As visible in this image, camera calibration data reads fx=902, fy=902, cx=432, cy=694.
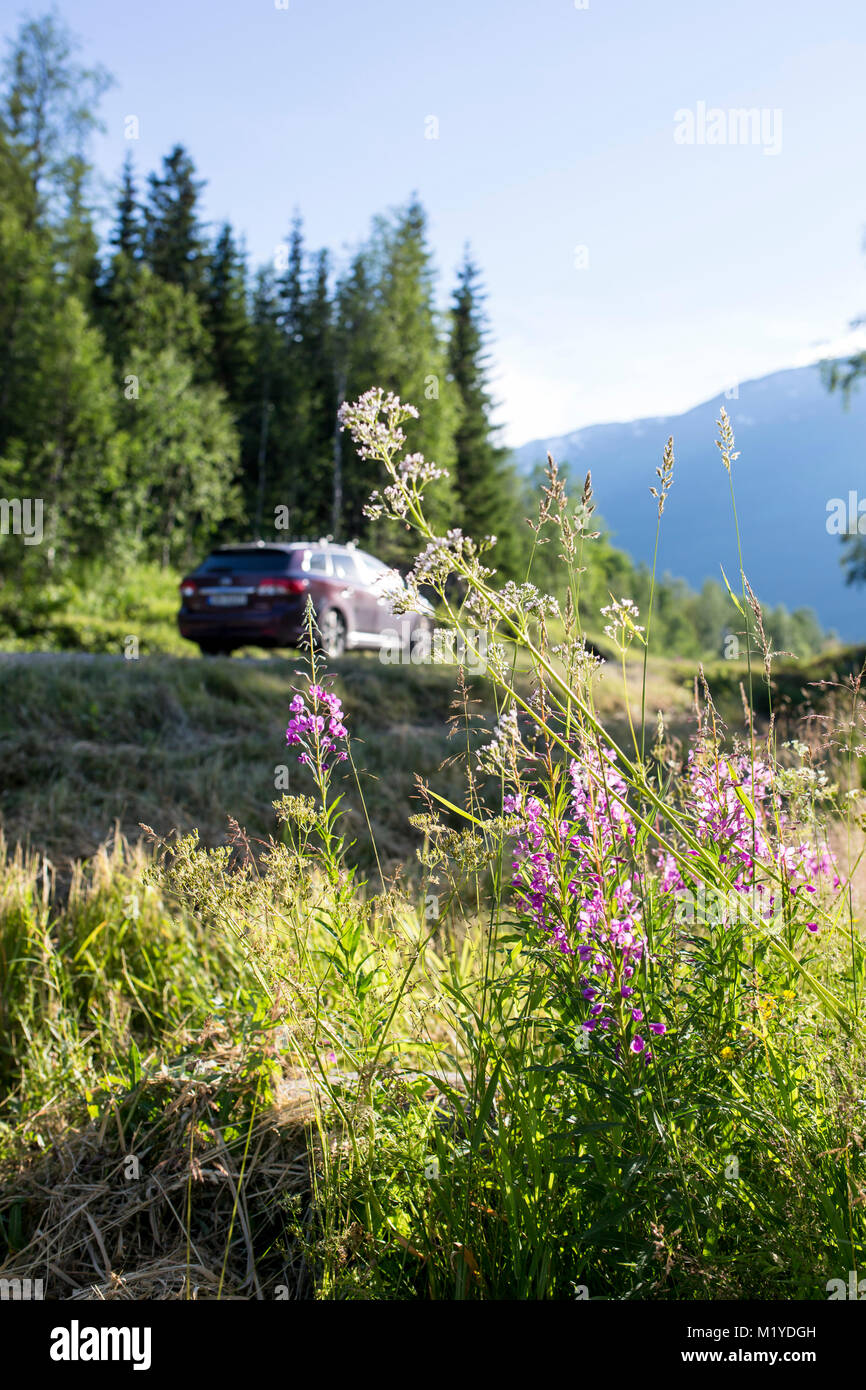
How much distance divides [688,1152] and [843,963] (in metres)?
0.68

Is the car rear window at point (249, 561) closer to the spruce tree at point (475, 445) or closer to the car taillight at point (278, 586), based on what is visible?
the car taillight at point (278, 586)

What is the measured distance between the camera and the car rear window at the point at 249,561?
12.3 m

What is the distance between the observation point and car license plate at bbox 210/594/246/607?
40.4 ft

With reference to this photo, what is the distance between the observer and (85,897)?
166 inches

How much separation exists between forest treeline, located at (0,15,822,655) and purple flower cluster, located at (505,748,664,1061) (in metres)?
10.0

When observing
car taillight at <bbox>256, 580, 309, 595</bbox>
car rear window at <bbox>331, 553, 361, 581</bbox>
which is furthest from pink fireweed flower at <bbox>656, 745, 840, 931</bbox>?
car rear window at <bbox>331, 553, 361, 581</bbox>

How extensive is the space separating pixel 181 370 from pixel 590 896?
1011 inches

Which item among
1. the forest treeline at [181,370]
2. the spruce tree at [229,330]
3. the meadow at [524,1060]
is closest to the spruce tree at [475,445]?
the forest treeline at [181,370]

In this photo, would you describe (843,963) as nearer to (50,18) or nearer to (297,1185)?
(297,1185)

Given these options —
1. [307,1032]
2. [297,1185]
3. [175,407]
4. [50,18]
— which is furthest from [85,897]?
[50,18]

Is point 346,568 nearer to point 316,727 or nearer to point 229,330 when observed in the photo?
point 316,727

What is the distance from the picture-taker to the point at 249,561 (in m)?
12.5

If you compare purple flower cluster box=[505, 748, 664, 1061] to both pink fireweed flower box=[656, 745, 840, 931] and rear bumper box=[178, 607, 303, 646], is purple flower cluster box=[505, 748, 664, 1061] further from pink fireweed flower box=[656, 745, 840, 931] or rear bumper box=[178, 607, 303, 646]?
rear bumper box=[178, 607, 303, 646]

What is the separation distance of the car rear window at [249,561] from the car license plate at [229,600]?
37 centimetres
